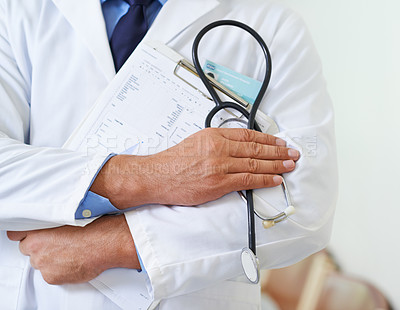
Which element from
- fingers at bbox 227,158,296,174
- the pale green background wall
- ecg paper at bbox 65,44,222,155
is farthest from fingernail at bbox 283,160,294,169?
the pale green background wall

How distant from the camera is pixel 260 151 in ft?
2.57

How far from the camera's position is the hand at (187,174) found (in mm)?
742

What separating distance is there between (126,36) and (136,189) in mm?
351

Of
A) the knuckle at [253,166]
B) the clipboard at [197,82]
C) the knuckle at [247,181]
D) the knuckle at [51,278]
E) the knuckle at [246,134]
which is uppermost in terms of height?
the clipboard at [197,82]

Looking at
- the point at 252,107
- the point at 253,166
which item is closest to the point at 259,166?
the point at 253,166

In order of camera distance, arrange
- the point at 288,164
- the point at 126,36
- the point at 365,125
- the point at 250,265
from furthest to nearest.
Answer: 1. the point at 365,125
2. the point at 126,36
3. the point at 288,164
4. the point at 250,265

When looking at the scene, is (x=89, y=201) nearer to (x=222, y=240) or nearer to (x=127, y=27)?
(x=222, y=240)

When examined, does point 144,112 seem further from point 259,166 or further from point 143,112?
point 259,166

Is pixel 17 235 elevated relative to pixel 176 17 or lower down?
lower down

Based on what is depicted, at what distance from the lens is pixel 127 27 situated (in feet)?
2.91

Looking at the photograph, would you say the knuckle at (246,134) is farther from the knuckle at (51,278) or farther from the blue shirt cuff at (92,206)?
the knuckle at (51,278)

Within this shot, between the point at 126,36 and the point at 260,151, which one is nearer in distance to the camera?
the point at 260,151

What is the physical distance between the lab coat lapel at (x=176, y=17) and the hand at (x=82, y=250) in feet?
1.29

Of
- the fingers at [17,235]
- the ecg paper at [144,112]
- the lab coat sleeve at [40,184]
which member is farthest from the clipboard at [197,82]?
the fingers at [17,235]
